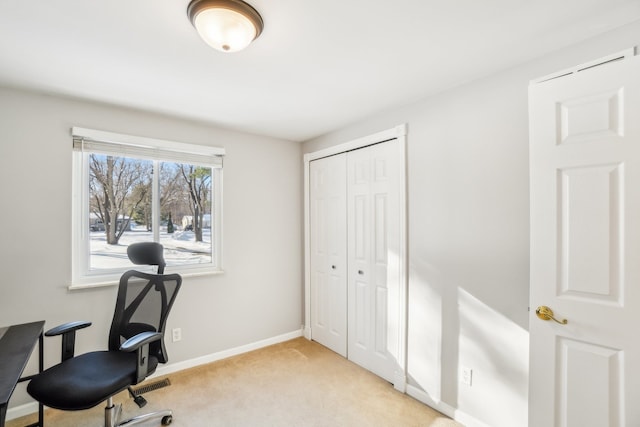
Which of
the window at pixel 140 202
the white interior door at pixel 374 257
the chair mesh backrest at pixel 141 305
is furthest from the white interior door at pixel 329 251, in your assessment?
the chair mesh backrest at pixel 141 305

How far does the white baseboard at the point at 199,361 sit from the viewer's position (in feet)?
7.09

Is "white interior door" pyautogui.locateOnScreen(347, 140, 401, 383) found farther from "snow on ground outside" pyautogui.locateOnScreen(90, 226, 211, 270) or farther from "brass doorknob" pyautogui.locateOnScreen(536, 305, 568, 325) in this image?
"snow on ground outside" pyautogui.locateOnScreen(90, 226, 211, 270)

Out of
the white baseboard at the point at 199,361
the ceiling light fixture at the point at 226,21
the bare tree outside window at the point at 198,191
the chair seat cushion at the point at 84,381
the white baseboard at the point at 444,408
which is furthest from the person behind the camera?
the bare tree outside window at the point at 198,191

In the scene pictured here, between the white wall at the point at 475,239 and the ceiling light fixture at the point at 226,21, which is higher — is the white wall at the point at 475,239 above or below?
below

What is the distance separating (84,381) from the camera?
1669mm

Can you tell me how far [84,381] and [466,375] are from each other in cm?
238

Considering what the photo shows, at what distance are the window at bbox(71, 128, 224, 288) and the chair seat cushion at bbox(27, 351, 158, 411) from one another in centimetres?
78

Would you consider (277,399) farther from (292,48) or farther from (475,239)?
(292,48)

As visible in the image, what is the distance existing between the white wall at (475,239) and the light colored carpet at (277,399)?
333 mm

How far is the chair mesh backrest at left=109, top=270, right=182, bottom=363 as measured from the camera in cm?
209

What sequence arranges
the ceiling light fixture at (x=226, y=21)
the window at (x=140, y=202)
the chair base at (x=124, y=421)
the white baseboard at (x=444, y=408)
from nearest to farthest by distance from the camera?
the ceiling light fixture at (x=226, y=21) → the chair base at (x=124, y=421) → the white baseboard at (x=444, y=408) → the window at (x=140, y=202)

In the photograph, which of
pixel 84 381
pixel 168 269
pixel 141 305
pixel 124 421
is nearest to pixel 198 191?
pixel 168 269

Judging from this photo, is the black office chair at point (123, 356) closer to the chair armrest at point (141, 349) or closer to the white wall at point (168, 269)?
the chair armrest at point (141, 349)

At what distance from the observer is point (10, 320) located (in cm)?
215
